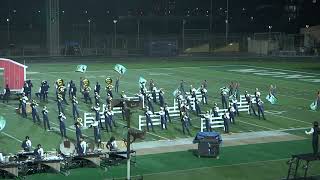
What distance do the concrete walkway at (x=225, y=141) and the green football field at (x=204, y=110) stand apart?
2.05 feet

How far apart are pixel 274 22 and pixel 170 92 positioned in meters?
56.3

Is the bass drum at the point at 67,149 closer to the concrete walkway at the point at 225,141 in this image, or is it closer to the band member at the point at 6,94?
the concrete walkway at the point at 225,141

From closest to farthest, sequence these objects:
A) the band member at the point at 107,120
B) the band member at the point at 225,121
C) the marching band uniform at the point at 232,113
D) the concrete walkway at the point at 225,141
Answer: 1. the concrete walkway at the point at 225,141
2. the band member at the point at 107,120
3. the band member at the point at 225,121
4. the marching band uniform at the point at 232,113

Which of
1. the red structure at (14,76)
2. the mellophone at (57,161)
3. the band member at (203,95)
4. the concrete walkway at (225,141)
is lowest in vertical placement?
the concrete walkway at (225,141)

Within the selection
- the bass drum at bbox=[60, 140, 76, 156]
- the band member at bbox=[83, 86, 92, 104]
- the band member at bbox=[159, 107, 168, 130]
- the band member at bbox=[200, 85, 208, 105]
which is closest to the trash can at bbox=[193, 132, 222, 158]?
the bass drum at bbox=[60, 140, 76, 156]

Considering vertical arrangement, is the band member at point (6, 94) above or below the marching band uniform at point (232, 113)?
above

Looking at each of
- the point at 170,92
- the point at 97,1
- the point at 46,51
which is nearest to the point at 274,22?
the point at 97,1

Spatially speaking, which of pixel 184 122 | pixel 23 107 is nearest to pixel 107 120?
pixel 184 122

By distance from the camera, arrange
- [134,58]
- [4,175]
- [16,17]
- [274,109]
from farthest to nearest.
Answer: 1. [16,17]
2. [134,58]
3. [274,109]
4. [4,175]

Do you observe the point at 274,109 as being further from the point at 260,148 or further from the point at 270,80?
the point at 270,80

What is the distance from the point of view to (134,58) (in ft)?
241

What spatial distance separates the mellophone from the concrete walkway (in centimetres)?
243

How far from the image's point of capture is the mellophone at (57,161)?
20.7 m

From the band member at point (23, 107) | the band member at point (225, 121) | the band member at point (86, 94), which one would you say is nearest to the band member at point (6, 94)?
the band member at point (86, 94)
